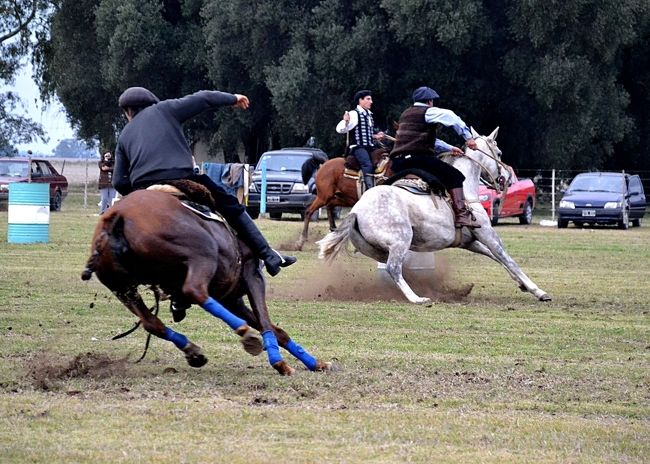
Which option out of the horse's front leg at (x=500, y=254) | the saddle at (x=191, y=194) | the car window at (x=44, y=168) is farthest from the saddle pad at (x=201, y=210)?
the car window at (x=44, y=168)

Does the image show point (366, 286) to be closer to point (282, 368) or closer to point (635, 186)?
point (282, 368)

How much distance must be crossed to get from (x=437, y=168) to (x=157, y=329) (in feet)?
22.9

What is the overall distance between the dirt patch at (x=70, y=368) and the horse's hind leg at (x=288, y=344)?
Result: 1028 millimetres

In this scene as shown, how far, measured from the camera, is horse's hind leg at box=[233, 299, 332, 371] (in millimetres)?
9617

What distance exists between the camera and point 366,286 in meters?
16.6

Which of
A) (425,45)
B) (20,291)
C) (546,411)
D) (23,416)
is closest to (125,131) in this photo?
(23,416)

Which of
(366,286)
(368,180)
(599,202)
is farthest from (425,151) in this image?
(599,202)

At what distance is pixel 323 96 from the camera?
47.3m

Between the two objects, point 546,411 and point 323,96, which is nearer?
point 546,411

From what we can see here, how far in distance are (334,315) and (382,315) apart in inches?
21.8

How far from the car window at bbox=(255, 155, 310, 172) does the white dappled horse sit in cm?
2355

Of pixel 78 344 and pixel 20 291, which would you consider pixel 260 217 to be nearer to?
pixel 20 291

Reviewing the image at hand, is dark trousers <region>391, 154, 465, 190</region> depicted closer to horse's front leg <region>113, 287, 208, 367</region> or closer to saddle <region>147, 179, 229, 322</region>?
saddle <region>147, 179, 229, 322</region>

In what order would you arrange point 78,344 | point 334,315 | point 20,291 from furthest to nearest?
point 20,291, point 334,315, point 78,344
